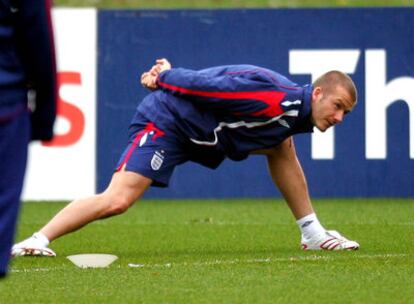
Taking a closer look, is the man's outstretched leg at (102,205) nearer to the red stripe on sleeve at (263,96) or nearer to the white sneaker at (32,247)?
the white sneaker at (32,247)

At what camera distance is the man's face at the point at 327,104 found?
8.08 m

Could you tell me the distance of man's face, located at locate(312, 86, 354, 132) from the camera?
26.5 ft

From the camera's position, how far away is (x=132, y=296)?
646 centimetres

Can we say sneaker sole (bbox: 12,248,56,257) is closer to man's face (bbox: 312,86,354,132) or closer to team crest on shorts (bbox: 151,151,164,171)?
team crest on shorts (bbox: 151,151,164,171)

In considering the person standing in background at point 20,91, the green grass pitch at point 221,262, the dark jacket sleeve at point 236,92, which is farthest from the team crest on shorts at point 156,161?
the person standing in background at point 20,91

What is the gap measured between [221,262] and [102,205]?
0.80m

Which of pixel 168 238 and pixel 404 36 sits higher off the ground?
pixel 404 36

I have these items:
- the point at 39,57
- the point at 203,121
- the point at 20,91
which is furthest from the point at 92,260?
the point at 39,57

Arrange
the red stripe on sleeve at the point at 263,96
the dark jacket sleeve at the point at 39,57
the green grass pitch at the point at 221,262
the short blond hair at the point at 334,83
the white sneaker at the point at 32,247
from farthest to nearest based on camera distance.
→ the white sneaker at the point at 32,247 → the short blond hair at the point at 334,83 → the red stripe on sleeve at the point at 263,96 → the green grass pitch at the point at 221,262 → the dark jacket sleeve at the point at 39,57

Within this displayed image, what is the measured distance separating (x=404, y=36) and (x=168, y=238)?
194 inches

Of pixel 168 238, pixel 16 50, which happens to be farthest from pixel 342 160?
pixel 16 50

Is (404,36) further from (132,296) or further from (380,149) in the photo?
(132,296)

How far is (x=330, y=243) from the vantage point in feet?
28.5

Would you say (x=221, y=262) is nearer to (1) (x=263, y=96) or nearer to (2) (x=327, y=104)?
(1) (x=263, y=96)
